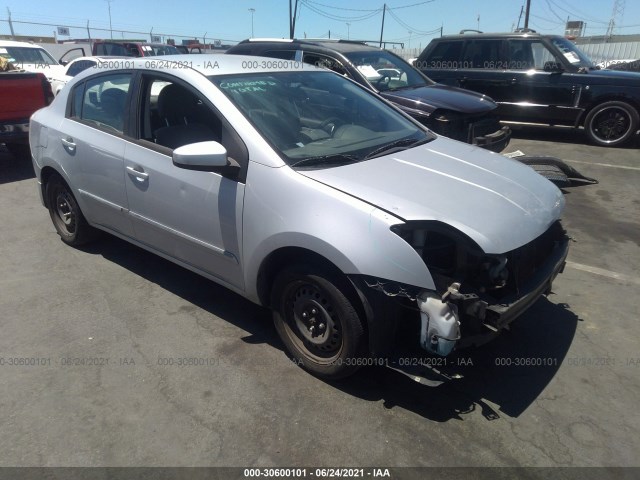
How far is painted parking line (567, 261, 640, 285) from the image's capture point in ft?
13.8

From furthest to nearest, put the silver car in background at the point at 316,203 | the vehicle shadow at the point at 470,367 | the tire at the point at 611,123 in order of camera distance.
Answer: the tire at the point at 611,123 < the vehicle shadow at the point at 470,367 < the silver car in background at the point at 316,203

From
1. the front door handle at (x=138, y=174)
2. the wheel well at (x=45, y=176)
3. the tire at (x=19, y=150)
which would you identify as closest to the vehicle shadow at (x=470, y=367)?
the front door handle at (x=138, y=174)

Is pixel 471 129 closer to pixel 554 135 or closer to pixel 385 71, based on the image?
pixel 385 71

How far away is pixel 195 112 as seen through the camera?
3.67 m

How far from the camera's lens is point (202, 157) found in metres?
2.88

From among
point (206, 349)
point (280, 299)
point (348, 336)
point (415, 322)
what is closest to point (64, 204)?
point (206, 349)

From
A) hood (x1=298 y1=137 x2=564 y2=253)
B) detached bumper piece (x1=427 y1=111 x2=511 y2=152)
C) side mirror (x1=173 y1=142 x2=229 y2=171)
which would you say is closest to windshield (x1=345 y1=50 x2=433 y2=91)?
detached bumper piece (x1=427 y1=111 x2=511 y2=152)

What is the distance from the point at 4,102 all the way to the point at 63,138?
3712 millimetres

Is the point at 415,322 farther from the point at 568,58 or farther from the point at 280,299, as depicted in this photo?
the point at 568,58

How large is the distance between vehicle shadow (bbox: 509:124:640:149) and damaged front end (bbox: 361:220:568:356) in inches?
319

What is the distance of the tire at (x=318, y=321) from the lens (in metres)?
2.65

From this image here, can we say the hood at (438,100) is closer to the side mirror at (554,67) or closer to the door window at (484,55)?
the side mirror at (554,67)

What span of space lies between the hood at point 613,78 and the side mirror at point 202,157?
837cm

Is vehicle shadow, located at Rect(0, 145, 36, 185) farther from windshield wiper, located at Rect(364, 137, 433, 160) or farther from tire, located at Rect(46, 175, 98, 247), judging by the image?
windshield wiper, located at Rect(364, 137, 433, 160)
